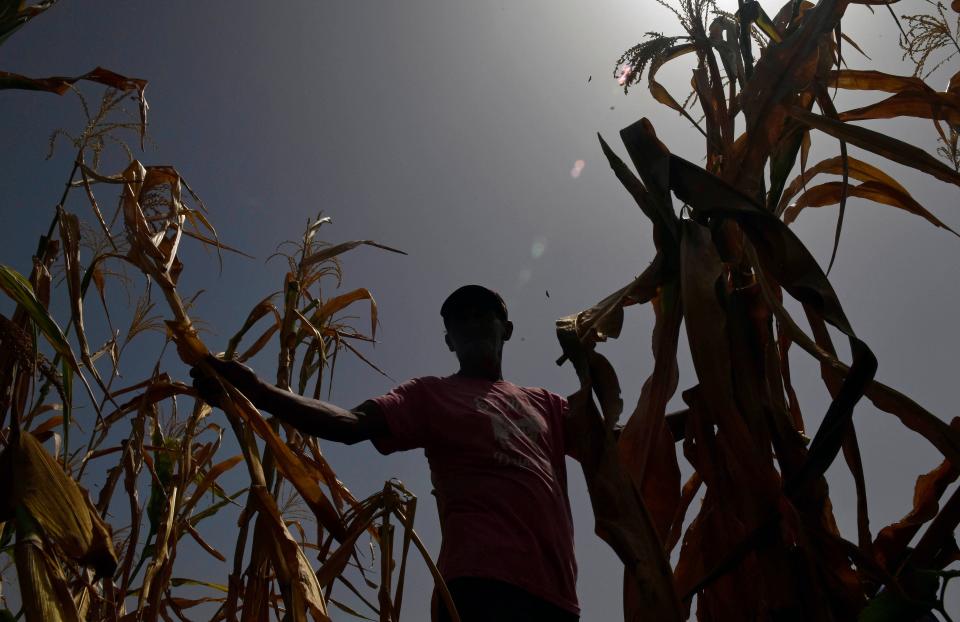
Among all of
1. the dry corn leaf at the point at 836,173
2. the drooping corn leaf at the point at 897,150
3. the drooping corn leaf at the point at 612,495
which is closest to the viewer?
the drooping corn leaf at the point at 612,495

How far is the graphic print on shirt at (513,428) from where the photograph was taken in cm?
158

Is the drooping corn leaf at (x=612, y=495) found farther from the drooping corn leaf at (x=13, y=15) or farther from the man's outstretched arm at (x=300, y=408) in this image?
the drooping corn leaf at (x=13, y=15)

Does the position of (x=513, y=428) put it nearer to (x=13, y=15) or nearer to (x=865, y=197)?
(x=865, y=197)

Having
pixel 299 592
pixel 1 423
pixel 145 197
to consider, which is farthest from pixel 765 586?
pixel 145 197

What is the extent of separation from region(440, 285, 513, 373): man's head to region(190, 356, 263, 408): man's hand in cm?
63

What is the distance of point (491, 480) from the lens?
5.05ft

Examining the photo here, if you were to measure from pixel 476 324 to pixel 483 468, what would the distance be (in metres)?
0.44

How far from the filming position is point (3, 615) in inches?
40.9

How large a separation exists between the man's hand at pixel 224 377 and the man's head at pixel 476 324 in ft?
2.05

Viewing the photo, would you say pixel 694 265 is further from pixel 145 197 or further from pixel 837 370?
pixel 145 197

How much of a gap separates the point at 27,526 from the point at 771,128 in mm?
1312

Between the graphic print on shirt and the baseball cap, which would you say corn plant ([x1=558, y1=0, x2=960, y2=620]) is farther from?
the baseball cap

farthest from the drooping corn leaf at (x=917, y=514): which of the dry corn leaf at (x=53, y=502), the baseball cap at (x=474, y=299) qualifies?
the dry corn leaf at (x=53, y=502)

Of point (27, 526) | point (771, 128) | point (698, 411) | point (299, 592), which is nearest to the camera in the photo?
point (27, 526)
